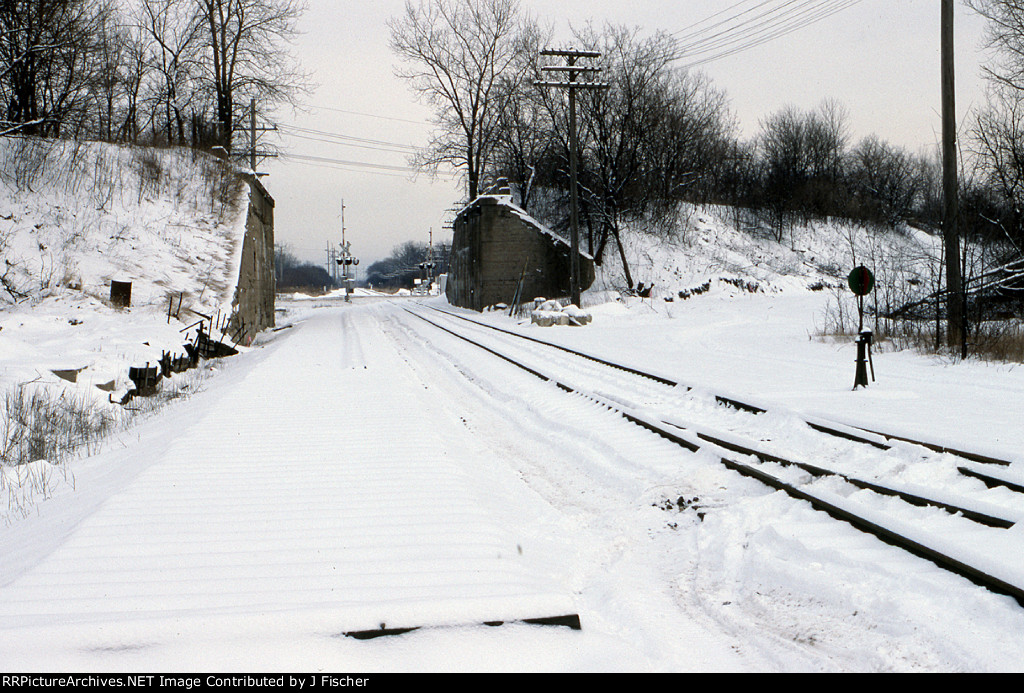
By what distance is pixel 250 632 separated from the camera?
304 centimetres

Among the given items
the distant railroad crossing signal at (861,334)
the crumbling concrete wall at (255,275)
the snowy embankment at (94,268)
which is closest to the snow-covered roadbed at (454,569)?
the snowy embankment at (94,268)

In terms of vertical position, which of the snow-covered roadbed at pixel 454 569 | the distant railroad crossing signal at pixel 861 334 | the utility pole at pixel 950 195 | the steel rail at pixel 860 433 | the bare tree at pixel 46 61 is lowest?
the snow-covered roadbed at pixel 454 569

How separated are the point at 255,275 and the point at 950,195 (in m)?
22.5

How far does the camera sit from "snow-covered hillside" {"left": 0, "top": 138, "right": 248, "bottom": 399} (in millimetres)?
15891

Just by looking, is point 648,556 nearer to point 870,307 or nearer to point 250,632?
point 250,632

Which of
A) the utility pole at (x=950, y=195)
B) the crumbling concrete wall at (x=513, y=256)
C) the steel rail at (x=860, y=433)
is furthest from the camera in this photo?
the crumbling concrete wall at (x=513, y=256)

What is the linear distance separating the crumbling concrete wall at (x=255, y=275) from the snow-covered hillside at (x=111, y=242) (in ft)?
1.50

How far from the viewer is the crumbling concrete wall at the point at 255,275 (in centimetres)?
2220

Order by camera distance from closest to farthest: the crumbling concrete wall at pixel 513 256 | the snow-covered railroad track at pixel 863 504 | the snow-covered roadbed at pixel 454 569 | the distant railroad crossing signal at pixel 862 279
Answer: the snow-covered roadbed at pixel 454 569 < the snow-covered railroad track at pixel 863 504 < the distant railroad crossing signal at pixel 862 279 < the crumbling concrete wall at pixel 513 256

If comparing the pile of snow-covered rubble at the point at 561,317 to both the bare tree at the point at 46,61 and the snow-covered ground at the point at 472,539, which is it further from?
the bare tree at the point at 46,61

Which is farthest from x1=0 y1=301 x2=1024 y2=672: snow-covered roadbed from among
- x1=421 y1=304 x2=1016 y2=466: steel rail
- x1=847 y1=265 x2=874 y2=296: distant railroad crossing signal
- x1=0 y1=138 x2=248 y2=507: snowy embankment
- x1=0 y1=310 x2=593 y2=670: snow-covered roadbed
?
x1=847 y1=265 x2=874 y2=296: distant railroad crossing signal

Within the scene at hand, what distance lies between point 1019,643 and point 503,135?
4339 centimetres

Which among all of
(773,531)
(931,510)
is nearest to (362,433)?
(773,531)
